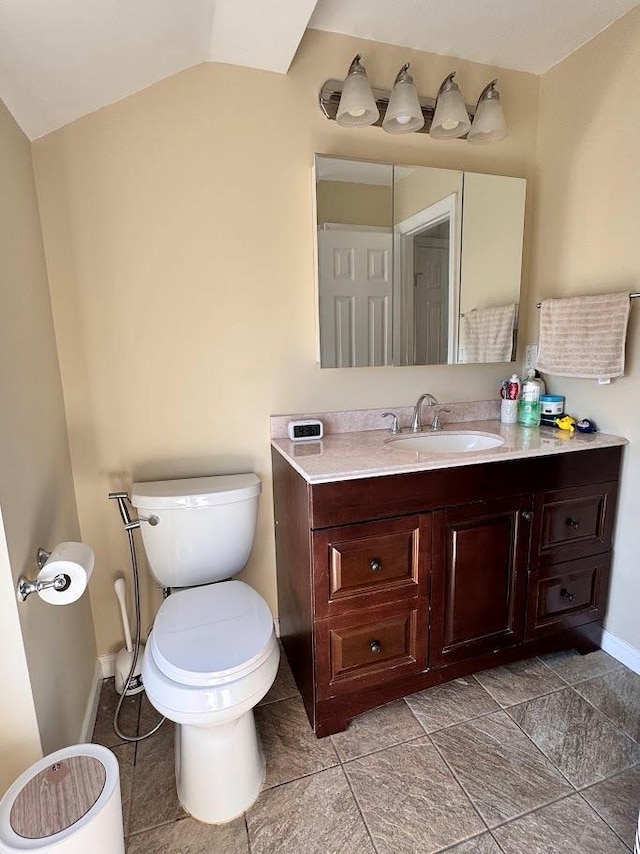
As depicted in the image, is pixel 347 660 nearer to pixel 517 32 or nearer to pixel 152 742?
pixel 152 742

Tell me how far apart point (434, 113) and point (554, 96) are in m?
0.56

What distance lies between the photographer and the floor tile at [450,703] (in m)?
1.54

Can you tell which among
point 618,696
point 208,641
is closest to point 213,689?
point 208,641

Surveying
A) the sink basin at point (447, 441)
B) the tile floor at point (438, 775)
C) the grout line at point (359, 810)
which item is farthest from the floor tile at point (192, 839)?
the sink basin at point (447, 441)

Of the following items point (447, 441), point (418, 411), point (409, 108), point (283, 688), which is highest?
point (409, 108)

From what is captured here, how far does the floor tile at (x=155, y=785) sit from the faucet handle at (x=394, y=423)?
133cm

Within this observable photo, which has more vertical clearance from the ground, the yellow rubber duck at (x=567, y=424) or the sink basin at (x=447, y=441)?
the yellow rubber duck at (x=567, y=424)

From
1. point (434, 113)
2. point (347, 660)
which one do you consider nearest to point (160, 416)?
point (347, 660)

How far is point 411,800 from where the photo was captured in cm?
127

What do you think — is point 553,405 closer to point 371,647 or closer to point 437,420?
point 437,420

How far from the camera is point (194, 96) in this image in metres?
1.54

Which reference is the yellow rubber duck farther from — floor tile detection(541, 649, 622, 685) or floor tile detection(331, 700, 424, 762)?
floor tile detection(331, 700, 424, 762)

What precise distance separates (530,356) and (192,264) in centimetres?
151

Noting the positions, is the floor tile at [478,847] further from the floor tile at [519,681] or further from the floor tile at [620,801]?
the floor tile at [519,681]
